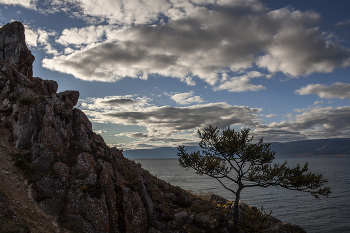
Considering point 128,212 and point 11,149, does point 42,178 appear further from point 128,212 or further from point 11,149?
point 128,212

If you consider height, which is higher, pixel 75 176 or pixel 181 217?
pixel 75 176

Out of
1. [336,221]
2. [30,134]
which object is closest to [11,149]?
[30,134]

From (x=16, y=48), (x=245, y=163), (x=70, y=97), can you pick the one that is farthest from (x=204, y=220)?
(x=16, y=48)

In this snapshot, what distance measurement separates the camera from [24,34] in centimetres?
3697

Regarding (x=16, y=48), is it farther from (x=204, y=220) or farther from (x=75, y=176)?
(x=204, y=220)

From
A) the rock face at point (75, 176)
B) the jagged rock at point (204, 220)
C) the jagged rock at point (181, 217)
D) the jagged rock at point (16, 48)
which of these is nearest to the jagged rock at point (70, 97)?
the rock face at point (75, 176)

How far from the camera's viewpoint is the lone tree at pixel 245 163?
2391 centimetres

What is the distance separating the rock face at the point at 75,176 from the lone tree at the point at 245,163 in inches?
261

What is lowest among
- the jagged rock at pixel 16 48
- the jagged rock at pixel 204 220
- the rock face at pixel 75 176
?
the jagged rock at pixel 204 220

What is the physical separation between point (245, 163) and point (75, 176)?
2136cm

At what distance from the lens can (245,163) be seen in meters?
27.0

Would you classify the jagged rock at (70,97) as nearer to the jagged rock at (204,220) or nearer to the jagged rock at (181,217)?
the jagged rock at (181,217)

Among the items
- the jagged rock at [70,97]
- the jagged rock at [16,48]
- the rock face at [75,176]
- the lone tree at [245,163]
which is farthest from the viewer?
the jagged rock at [16,48]

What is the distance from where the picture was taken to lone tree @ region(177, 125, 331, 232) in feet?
78.4
